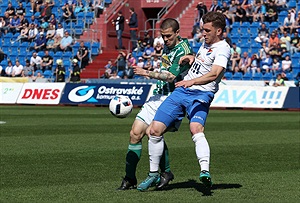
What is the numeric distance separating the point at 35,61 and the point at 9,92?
6653 mm

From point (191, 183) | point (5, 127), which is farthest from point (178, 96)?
point (5, 127)

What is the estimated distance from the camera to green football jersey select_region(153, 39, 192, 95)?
929 centimetres

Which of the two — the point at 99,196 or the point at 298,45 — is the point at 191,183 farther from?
the point at 298,45

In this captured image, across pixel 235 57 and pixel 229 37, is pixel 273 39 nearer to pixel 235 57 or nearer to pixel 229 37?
pixel 235 57

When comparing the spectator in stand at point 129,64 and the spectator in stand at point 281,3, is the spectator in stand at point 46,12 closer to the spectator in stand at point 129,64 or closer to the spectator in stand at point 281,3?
the spectator in stand at point 129,64

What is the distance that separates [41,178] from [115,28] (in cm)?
3086

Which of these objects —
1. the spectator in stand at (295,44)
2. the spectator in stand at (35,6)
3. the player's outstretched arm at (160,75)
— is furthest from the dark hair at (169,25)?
the spectator in stand at (35,6)

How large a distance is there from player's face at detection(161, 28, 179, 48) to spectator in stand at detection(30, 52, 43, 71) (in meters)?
30.1

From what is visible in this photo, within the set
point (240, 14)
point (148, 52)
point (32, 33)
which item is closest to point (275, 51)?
point (240, 14)

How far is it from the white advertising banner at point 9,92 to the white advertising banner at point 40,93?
8.1 inches

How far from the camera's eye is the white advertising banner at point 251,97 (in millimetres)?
29266

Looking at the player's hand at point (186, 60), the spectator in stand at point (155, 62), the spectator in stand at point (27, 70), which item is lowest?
the spectator in stand at point (27, 70)

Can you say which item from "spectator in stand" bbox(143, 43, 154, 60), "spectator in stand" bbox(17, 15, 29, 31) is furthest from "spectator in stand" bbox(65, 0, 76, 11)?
"spectator in stand" bbox(143, 43, 154, 60)

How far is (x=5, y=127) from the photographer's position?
18.9 metres
